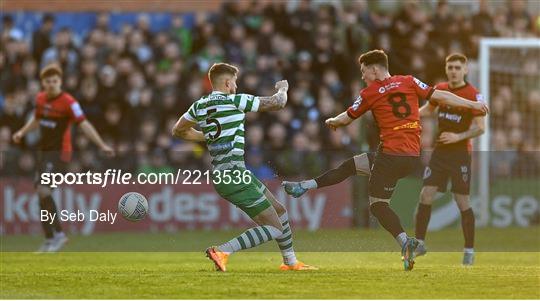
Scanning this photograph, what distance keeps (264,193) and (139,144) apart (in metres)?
8.91

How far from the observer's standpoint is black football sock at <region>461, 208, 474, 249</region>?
585 inches

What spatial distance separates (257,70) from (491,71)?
13.3 ft

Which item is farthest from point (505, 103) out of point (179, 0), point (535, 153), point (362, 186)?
point (179, 0)

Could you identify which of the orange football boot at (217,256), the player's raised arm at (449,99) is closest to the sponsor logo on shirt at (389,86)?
the player's raised arm at (449,99)

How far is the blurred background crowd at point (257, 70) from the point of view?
21.4 metres

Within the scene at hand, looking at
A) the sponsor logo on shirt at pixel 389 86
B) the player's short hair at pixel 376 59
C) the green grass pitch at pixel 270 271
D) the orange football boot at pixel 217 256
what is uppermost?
the player's short hair at pixel 376 59

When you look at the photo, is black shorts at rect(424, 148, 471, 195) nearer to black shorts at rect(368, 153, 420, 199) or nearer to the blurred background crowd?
black shorts at rect(368, 153, 420, 199)

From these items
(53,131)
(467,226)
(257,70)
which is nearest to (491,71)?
(257,70)

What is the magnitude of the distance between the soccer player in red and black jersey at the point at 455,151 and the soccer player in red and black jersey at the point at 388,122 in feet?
5.00

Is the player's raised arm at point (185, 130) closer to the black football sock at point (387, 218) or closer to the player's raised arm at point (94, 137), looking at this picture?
the black football sock at point (387, 218)

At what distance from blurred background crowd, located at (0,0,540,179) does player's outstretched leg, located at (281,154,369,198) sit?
262 inches

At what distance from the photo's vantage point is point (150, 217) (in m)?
20.3

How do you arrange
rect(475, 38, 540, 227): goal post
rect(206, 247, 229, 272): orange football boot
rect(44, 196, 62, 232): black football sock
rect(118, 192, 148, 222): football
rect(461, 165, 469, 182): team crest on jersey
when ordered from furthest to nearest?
rect(475, 38, 540, 227): goal post, rect(44, 196, 62, 232): black football sock, rect(461, 165, 469, 182): team crest on jersey, rect(118, 192, 148, 222): football, rect(206, 247, 229, 272): orange football boot

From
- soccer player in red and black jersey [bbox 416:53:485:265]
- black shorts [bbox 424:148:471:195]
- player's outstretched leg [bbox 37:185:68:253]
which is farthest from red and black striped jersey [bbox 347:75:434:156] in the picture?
player's outstretched leg [bbox 37:185:68:253]
